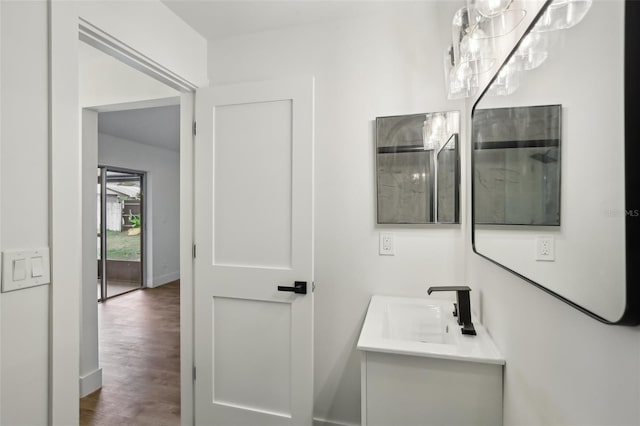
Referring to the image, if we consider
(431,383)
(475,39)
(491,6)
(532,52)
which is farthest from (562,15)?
(431,383)

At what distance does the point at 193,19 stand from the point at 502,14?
5.55 feet

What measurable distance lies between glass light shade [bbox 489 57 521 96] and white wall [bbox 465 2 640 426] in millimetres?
336

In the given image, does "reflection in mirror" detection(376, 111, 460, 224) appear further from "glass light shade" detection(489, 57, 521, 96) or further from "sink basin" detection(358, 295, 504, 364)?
"glass light shade" detection(489, 57, 521, 96)

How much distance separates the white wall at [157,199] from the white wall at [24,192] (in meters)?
4.36

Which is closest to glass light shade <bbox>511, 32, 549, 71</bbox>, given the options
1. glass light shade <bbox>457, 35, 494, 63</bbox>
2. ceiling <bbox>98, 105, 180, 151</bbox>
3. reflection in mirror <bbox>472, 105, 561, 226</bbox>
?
reflection in mirror <bbox>472, 105, 561, 226</bbox>

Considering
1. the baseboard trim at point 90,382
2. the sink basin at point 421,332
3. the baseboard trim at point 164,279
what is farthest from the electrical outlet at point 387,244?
the baseboard trim at point 164,279

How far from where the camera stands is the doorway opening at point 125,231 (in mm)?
5492

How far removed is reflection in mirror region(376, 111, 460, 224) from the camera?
171cm

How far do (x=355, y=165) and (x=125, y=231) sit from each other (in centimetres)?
537

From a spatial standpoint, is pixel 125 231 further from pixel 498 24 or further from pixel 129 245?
pixel 498 24

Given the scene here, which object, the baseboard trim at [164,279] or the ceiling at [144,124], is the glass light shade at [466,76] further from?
the baseboard trim at [164,279]

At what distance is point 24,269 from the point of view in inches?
40.1

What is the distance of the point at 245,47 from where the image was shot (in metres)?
2.02

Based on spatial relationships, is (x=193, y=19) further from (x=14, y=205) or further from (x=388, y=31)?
(x=14, y=205)
